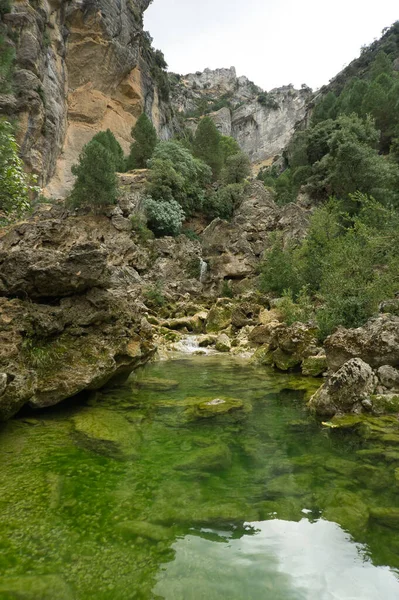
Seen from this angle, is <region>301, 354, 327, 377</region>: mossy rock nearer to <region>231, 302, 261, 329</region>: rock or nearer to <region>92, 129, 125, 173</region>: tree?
<region>231, 302, 261, 329</region>: rock

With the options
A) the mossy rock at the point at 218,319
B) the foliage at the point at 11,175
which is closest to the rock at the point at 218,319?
the mossy rock at the point at 218,319

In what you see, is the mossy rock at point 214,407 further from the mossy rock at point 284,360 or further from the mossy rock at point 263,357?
the mossy rock at point 263,357

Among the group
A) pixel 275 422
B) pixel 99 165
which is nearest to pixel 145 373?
pixel 275 422

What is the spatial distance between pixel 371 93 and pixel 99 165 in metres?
31.2

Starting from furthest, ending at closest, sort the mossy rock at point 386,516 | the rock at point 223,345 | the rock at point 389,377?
the rock at point 223,345 < the rock at point 389,377 < the mossy rock at point 386,516

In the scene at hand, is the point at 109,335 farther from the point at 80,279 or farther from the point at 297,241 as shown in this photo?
the point at 297,241

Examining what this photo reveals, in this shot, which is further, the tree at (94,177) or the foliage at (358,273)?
the tree at (94,177)

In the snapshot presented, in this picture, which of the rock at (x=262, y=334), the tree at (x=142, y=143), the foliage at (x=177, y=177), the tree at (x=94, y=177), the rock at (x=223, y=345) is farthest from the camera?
the tree at (x=142, y=143)

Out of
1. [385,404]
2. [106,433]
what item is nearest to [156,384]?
[106,433]

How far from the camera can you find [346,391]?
762 cm

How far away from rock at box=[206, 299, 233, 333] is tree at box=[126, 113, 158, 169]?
27.6 metres

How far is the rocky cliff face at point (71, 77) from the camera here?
115 ft

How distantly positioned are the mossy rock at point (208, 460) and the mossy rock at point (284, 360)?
7802 millimetres

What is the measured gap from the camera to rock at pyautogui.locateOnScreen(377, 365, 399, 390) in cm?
809
